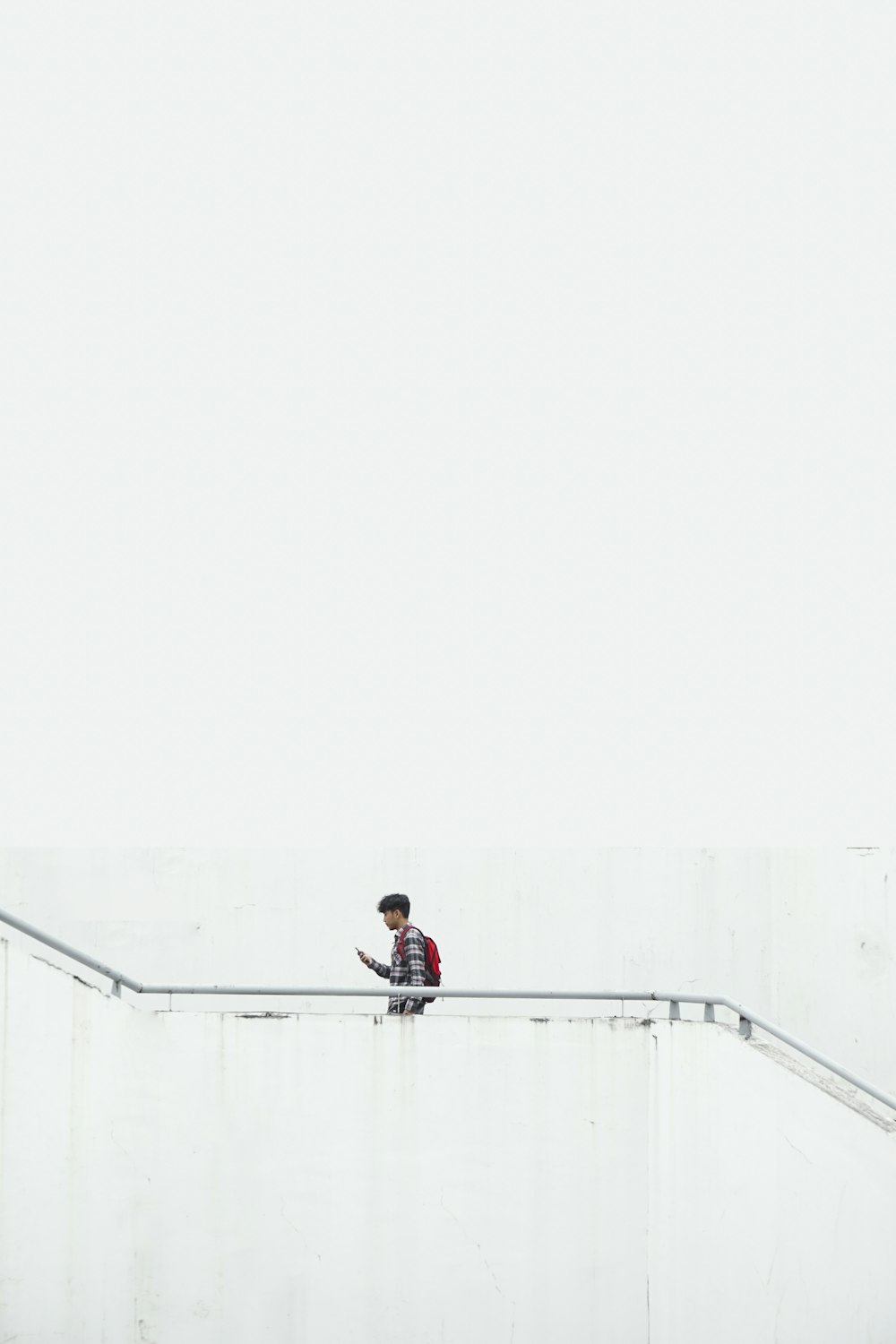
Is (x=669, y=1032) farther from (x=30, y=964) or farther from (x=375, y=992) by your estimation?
(x=30, y=964)

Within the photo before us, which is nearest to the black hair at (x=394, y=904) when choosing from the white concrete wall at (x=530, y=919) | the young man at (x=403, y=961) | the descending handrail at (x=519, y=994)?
the young man at (x=403, y=961)

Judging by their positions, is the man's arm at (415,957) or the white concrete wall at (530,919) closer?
the man's arm at (415,957)

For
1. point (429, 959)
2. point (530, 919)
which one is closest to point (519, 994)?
point (429, 959)

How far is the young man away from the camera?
8633mm

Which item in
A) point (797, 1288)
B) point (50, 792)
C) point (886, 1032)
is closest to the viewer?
point (797, 1288)

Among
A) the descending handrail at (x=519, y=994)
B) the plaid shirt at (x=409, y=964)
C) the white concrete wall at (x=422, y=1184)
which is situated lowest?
the white concrete wall at (x=422, y=1184)

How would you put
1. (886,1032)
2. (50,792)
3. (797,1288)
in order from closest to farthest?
(797,1288), (886,1032), (50,792)

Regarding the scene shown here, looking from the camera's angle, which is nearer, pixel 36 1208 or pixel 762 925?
pixel 36 1208

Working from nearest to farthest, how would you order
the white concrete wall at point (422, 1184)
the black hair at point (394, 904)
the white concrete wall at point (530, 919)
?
the white concrete wall at point (422, 1184) → the black hair at point (394, 904) → the white concrete wall at point (530, 919)

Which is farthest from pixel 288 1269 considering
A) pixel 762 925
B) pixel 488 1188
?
pixel 762 925

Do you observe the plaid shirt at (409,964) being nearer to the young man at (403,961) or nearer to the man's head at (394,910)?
the young man at (403,961)

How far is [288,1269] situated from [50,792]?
4085 millimetres

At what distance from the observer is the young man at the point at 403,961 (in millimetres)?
8633

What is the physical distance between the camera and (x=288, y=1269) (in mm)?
8484
